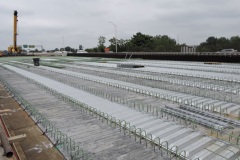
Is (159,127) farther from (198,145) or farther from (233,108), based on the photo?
(233,108)

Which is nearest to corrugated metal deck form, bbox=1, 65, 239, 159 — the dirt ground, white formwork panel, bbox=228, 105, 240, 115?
the dirt ground

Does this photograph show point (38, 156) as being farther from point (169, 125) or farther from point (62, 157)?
point (169, 125)

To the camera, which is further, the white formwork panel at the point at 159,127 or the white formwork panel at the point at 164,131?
the white formwork panel at the point at 159,127

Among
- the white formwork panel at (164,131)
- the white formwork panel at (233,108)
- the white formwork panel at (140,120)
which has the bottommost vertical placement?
the white formwork panel at (164,131)

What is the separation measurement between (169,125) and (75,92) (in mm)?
11087

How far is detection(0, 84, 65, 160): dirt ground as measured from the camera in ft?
31.0

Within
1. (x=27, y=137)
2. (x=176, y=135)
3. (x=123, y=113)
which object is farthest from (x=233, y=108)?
(x=27, y=137)

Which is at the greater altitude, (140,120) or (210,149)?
(140,120)

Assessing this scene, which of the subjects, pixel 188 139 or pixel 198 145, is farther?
pixel 188 139

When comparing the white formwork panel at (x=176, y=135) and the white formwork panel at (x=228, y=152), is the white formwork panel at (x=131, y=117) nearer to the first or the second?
the white formwork panel at (x=176, y=135)

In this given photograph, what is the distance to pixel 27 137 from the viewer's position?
11234mm

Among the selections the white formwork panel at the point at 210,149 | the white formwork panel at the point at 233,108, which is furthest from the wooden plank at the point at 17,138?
the white formwork panel at the point at 233,108

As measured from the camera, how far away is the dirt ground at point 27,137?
9453 millimetres

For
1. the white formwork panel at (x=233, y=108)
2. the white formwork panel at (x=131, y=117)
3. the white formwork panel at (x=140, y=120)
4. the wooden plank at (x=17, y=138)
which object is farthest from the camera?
the white formwork panel at (x=233, y=108)
